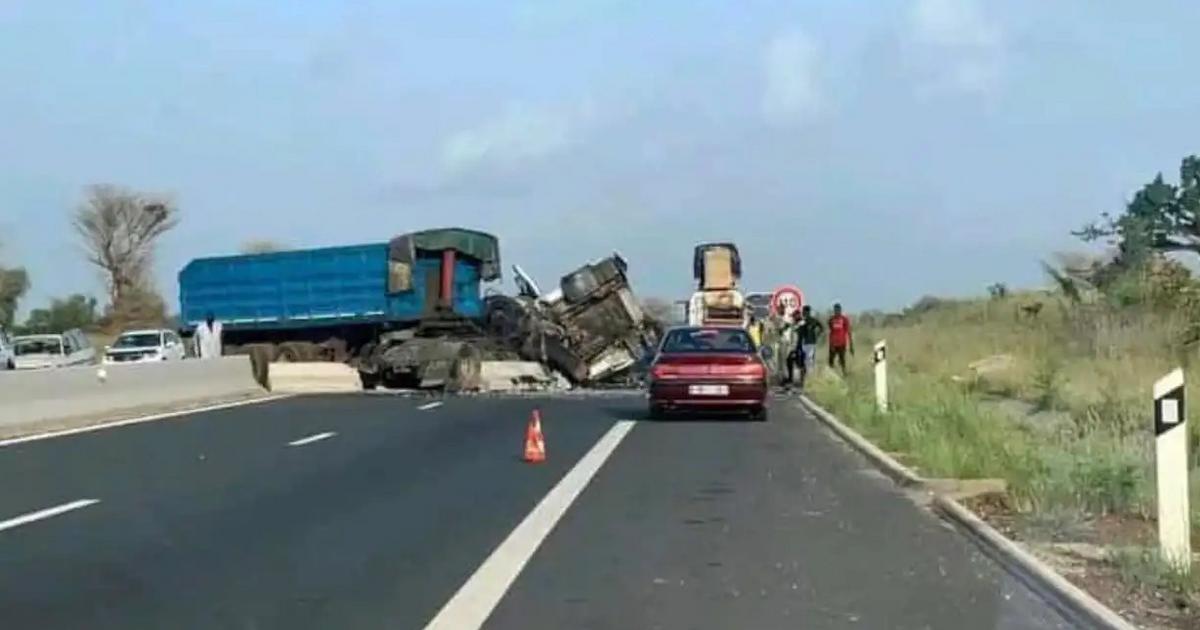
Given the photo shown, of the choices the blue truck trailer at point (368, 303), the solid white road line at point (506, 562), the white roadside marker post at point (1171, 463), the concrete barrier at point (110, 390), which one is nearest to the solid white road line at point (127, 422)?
A: the concrete barrier at point (110, 390)

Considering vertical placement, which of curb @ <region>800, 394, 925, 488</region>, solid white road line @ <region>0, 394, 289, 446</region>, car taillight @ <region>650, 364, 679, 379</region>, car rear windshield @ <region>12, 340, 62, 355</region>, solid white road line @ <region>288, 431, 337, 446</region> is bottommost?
curb @ <region>800, 394, 925, 488</region>

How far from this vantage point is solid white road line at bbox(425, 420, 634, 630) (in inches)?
378

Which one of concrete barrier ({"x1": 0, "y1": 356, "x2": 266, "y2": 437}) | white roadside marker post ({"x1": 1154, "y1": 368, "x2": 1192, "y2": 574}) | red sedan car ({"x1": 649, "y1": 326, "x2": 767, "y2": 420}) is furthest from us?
red sedan car ({"x1": 649, "y1": 326, "x2": 767, "y2": 420})

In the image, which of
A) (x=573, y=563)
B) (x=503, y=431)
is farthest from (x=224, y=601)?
(x=503, y=431)

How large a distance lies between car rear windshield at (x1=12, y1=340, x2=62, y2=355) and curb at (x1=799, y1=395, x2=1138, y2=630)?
3492 cm

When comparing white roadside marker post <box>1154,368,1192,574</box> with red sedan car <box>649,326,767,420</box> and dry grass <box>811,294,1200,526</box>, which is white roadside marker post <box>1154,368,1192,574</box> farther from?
red sedan car <box>649,326,767,420</box>

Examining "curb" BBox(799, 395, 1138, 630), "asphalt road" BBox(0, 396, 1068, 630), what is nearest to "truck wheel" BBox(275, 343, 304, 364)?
"asphalt road" BBox(0, 396, 1068, 630)

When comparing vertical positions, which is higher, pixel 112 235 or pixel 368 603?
pixel 112 235

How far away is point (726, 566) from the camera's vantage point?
11586mm

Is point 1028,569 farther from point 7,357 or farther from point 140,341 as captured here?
point 7,357

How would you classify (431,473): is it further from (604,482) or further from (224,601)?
(224,601)

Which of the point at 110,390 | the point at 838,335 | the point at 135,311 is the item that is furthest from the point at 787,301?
the point at 135,311

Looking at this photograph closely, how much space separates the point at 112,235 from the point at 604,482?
86.5 m

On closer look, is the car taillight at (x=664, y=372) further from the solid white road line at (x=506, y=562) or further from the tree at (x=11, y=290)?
the tree at (x=11, y=290)
